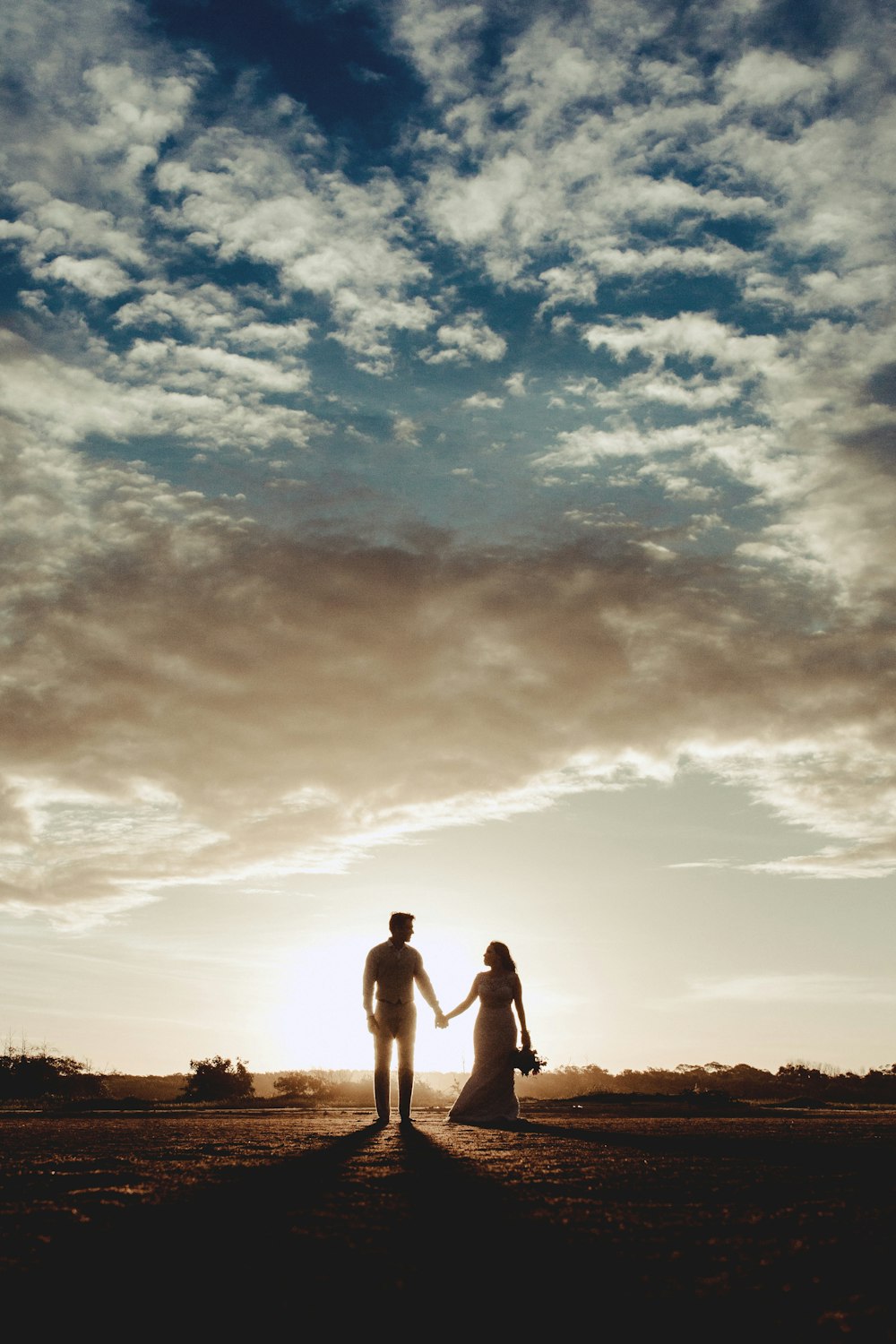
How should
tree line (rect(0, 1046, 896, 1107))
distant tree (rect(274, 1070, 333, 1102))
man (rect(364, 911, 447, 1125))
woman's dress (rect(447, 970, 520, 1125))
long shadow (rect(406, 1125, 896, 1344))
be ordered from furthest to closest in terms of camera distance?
distant tree (rect(274, 1070, 333, 1102)), tree line (rect(0, 1046, 896, 1107)), woman's dress (rect(447, 970, 520, 1125)), man (rect(364, 911, 447, 1125)), long shadow (rect(406, 1125, 896, 1344))

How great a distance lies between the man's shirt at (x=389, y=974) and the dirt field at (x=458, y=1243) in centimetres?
487

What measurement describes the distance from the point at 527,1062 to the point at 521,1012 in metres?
0.65

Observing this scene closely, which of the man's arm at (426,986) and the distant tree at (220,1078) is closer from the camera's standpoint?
the man's arm at (426,986)

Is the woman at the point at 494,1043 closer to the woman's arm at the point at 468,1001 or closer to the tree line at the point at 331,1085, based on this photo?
the woman's arm at the point at 468,1001

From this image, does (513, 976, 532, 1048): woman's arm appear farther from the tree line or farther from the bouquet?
the tree line

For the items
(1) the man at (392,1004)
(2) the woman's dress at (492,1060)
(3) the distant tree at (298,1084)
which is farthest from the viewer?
(3) the distant tree at (298,1084)

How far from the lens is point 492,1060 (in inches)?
521

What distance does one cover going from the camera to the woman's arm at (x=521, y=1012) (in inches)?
502

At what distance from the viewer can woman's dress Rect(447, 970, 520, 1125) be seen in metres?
12.6

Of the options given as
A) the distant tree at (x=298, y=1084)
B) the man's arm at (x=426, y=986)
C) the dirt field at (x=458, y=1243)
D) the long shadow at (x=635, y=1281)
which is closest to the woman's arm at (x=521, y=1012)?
the man's arm at (x=426, y=986)

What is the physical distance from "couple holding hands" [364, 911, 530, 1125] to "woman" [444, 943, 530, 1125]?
1 cm

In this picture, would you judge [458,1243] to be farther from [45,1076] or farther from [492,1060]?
[45,1076]

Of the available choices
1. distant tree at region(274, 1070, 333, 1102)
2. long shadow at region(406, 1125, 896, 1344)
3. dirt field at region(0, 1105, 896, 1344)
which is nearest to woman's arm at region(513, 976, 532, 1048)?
dirt field at region(0, 1105, 896, 1344)

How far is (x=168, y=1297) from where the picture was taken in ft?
8.16
